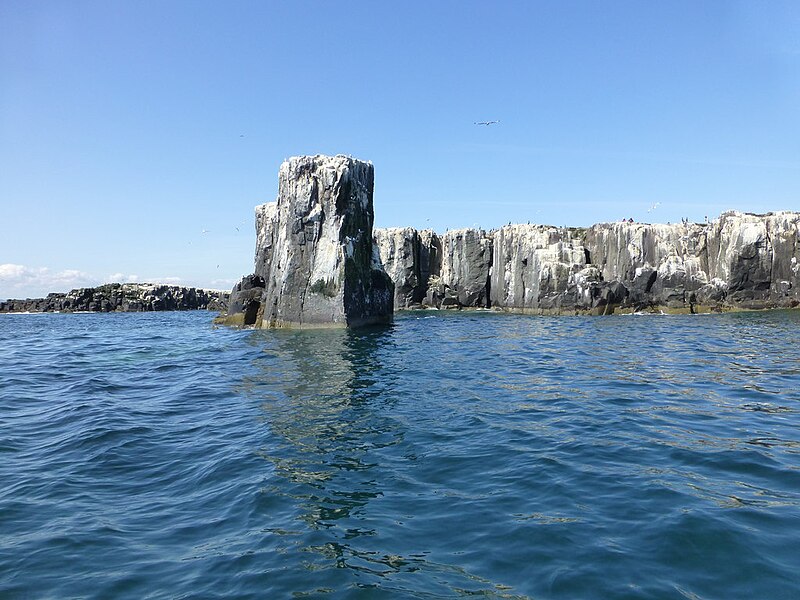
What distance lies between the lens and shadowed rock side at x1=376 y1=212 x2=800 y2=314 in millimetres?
54625

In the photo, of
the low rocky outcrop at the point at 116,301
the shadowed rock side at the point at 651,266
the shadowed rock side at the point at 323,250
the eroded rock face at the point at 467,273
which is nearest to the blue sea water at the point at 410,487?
the shadowed rock side at the point at 323,250

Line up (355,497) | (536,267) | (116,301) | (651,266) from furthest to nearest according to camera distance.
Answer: (116,301) < (536,267) < (651,266) < (355,497)

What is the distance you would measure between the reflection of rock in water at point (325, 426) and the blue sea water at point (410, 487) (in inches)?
2.6

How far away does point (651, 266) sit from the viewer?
59344mm

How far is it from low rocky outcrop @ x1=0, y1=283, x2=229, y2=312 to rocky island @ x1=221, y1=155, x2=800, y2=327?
52.6 m

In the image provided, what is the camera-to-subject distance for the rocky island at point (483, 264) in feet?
137

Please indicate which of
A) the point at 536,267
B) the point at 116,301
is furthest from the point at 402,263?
the point at 116,301

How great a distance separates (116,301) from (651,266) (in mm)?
107755

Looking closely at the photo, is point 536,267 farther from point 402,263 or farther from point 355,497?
point 355,497

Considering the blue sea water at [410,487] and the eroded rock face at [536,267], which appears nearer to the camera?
the blue sea water at [410,487]

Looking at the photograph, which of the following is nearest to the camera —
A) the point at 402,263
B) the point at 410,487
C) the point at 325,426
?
the point at 410,487

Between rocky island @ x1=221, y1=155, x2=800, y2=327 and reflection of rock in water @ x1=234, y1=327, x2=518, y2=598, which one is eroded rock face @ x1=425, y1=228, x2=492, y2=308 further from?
reflection of rock in water @ x1=234, y1=327, x2=518, y2=598

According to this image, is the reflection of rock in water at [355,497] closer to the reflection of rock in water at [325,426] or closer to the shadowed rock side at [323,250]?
the reflection of rock in water at [325,426]

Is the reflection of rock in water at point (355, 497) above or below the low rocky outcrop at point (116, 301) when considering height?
below
